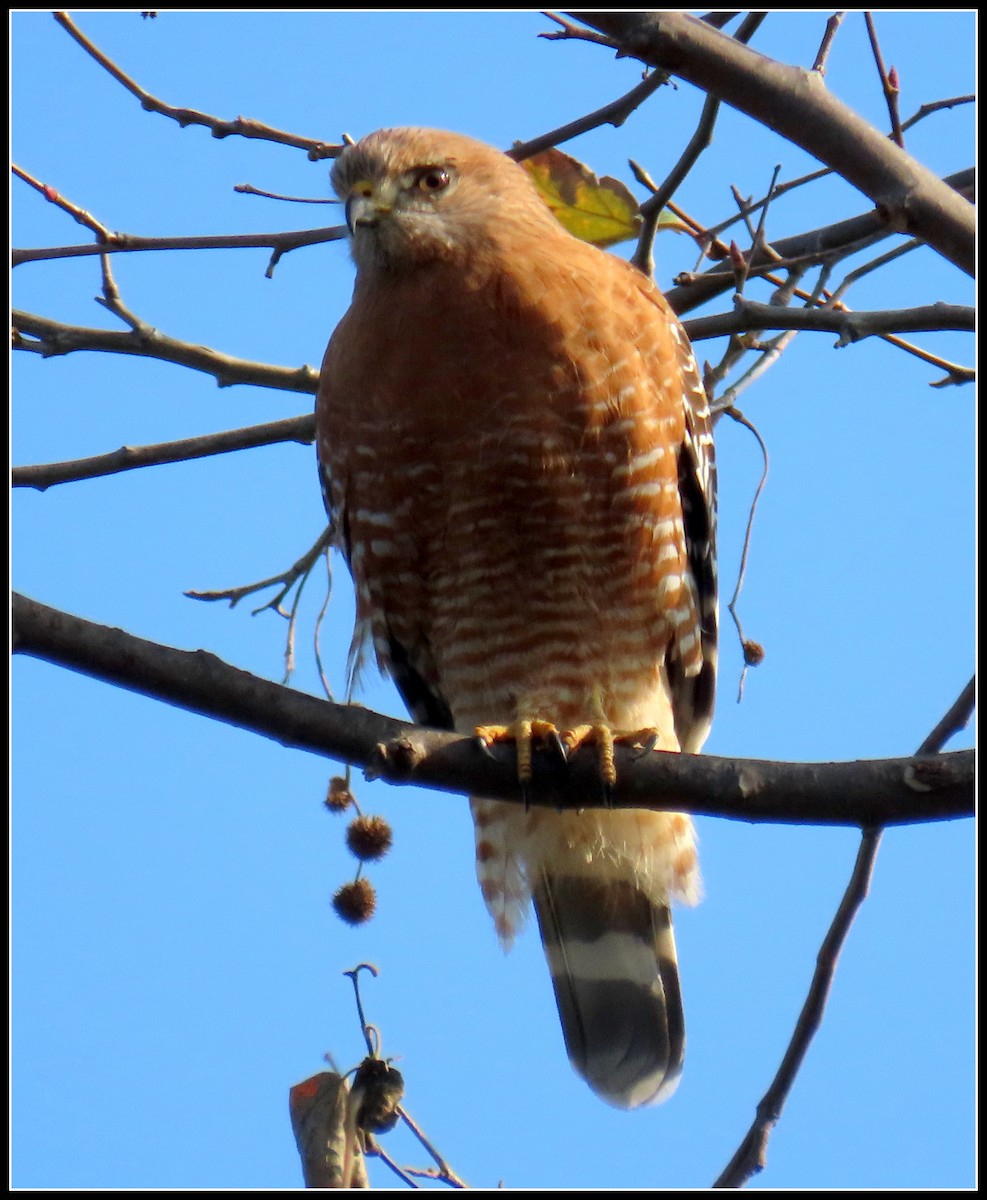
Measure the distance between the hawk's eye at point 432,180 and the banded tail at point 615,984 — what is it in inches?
97.4

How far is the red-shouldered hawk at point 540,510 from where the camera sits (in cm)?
452

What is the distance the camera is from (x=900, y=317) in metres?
3.50

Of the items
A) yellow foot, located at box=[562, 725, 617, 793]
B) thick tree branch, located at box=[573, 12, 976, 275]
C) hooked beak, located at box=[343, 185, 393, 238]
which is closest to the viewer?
thick tree branch, located at box=[573, 12, 976, 275]

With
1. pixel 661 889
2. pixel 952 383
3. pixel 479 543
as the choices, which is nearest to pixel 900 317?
pixel 952 383

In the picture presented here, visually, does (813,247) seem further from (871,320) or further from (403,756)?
(403,756)

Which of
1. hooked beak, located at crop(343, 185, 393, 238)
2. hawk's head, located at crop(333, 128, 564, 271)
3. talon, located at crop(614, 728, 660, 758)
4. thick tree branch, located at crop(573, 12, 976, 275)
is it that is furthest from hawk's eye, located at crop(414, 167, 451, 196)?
thick tree branch, located at crop(573, 12, 976, 275)

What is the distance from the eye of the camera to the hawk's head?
188 inches

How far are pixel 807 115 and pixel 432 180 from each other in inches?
94.4

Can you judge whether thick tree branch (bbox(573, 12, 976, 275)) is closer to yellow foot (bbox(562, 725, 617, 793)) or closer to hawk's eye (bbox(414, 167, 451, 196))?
yellow foot (bbox(562, 725, 617, 793))

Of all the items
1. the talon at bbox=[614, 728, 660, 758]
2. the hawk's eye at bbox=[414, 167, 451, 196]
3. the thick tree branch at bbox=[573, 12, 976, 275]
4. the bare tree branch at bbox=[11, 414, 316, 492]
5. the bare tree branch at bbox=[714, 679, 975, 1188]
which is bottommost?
the bare tree branch at bbox=[714, 679, 975, 1188]

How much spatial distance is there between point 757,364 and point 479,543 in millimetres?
1090

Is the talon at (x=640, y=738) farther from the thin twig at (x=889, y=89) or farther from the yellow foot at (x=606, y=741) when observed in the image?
the thin twig at (x=889, y=89)

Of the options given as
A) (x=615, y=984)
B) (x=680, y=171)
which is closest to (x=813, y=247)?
(x=680, y=171)

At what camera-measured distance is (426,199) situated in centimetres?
492
